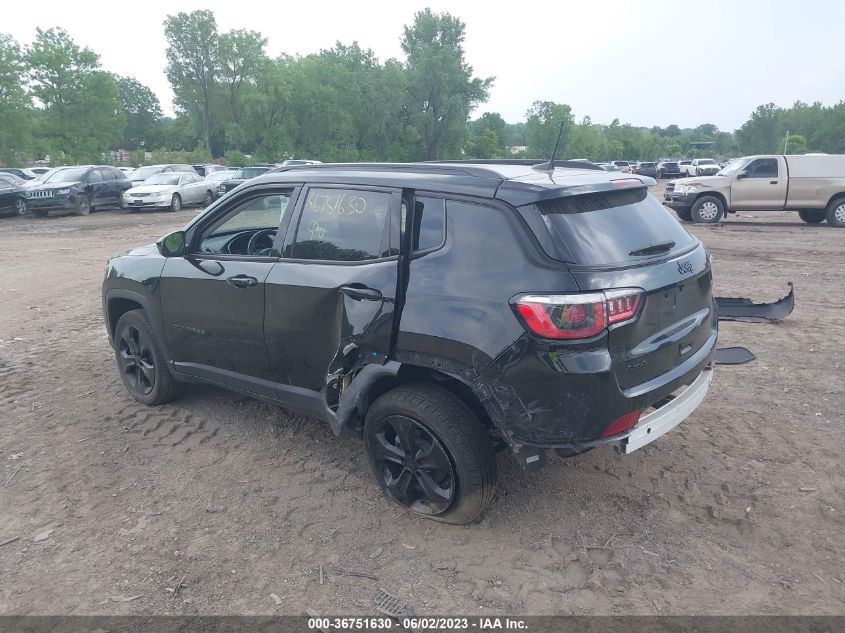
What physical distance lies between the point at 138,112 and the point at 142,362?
4305 inches

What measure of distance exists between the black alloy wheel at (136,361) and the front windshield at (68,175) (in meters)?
19.2

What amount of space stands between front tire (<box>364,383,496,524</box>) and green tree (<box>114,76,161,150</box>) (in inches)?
4142

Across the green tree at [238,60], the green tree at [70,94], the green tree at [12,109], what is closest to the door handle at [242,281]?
the green tree at [12,109]

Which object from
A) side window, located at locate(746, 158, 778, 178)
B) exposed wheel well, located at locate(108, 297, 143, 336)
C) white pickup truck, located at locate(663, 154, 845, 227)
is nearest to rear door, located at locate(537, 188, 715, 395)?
exposed wheel well, located at locate(108, 297, 143, 336)

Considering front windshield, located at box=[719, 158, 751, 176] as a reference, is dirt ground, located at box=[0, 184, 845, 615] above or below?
below

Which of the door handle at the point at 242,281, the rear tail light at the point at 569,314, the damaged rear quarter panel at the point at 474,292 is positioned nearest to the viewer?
the rear tail light at the point at 569,314

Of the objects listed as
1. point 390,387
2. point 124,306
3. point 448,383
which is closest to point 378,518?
point 390,387

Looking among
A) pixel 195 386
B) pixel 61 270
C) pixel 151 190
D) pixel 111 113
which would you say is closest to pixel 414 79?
pixel 111 113

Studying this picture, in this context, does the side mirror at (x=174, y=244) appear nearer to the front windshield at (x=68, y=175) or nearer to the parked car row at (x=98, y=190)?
the parked car row at (x=98, y=190)

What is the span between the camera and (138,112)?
329ft

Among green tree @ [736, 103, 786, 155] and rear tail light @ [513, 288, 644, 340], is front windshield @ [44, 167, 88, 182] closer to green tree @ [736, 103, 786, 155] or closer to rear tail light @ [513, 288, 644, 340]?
rear tail light @ [513, 288, 644, 340]

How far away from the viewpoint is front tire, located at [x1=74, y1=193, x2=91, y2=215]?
21053 millimetres

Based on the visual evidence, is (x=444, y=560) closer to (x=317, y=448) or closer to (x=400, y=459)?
(x=400, y=459)

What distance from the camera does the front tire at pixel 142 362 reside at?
4.77 metres
